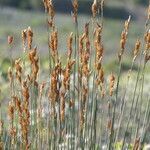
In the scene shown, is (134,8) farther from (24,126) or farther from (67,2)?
(24,126)

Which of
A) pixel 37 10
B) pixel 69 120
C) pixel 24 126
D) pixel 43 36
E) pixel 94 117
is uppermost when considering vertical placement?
pixel 24 126

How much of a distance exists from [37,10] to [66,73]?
40698mm

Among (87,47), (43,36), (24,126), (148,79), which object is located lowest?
(43,36)

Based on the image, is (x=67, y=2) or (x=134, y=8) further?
(x=134, y=8)

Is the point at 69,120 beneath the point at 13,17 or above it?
above

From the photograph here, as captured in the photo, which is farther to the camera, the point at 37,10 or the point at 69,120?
the point at 37,10

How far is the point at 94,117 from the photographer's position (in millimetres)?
3359

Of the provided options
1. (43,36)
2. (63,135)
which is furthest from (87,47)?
(43,36)

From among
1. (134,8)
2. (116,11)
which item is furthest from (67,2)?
(134,8)

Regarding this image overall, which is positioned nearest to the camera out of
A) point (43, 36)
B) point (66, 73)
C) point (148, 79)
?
point (66, 73)

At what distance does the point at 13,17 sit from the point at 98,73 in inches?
1282

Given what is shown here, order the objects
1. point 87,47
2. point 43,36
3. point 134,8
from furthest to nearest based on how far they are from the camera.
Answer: point 134,8 < point 43,36 < point 87,47

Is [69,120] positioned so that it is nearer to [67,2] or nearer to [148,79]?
[148,79]

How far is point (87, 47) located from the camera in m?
3.17
